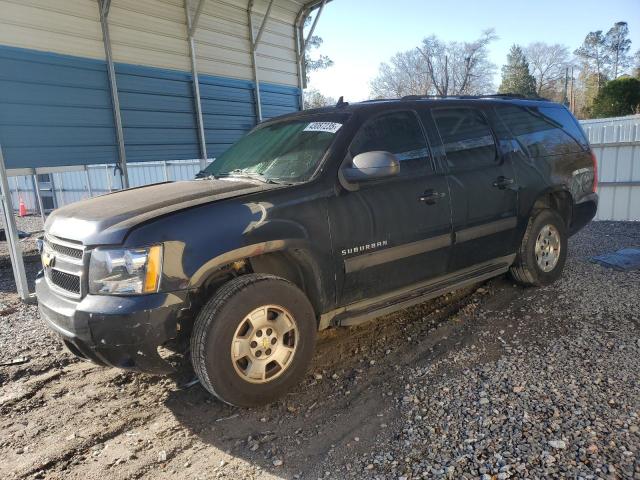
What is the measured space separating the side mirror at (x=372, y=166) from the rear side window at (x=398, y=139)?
24cm

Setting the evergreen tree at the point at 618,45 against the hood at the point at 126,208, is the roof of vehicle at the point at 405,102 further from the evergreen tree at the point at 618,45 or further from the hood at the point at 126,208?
the evergreen tree at the point at 618,45

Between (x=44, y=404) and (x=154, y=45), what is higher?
(x=154, y=45)

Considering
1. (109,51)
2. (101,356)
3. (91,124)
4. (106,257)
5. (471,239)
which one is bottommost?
(101,356)

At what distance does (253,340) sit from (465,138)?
2.66m

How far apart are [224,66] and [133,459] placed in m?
6.77

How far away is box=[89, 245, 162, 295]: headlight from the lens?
2.66 m

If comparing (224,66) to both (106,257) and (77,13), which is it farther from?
(106,257)

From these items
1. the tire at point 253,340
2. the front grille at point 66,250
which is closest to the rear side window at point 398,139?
the tire at point 253,340

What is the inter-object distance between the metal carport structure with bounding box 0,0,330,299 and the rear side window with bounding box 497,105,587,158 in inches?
189

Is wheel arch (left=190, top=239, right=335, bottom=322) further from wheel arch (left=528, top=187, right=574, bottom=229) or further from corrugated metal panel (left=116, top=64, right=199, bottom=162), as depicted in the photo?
corrugated metal panel (left=116, top=64, right=199, bottom=162)

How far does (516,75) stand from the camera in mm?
54281

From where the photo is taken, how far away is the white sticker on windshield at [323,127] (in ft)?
11.9

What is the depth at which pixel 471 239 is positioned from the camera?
13.6ft

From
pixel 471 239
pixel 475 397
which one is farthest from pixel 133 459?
pixel 471 239
